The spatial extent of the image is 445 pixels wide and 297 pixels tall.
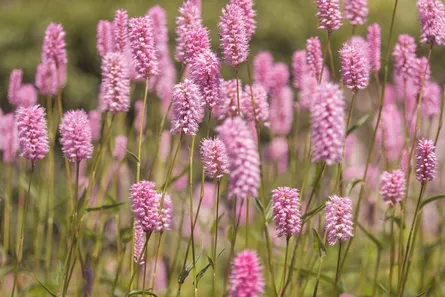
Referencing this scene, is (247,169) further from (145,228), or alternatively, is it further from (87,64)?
(87,64)

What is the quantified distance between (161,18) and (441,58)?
387 cm

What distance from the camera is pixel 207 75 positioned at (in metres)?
2.03

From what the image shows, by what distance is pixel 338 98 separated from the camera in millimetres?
1575

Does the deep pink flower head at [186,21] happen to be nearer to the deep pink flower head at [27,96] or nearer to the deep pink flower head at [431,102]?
the deep pink flower head at [27,96]

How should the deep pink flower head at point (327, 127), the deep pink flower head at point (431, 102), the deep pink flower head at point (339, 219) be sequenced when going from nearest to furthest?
the deep pink flower head at point (327, 127), the deep pink flower head at point (339, 219), the deep pink flower head at point (431, 102)

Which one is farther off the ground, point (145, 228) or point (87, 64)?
point (87, 64)

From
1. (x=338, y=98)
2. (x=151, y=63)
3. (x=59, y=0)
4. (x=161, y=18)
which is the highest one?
(x=59, y=0)

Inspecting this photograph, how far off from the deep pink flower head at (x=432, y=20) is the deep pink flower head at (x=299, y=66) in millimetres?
695

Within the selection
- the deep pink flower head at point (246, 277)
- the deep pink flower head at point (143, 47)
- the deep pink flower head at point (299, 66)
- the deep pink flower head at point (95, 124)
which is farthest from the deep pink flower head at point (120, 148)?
the deep pink flower head at point (246, 277)

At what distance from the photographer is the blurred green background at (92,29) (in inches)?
205

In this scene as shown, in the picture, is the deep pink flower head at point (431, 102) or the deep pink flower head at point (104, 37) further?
the deep pink flower head at point (431, 102)

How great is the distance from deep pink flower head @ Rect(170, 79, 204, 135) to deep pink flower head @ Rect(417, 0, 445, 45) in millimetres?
826

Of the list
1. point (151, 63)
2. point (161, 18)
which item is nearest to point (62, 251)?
point (161, 18)

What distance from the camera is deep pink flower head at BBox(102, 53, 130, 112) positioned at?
229 centimetres
